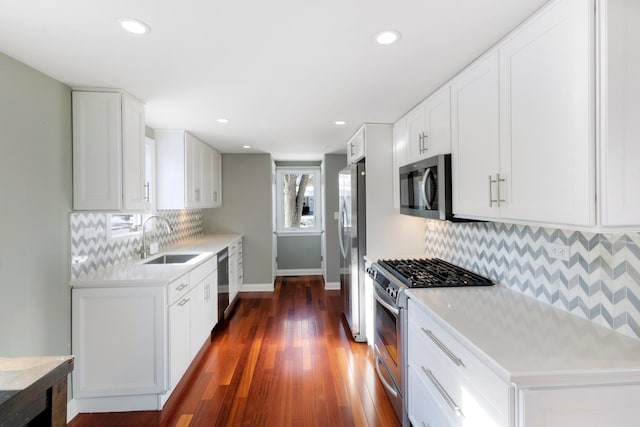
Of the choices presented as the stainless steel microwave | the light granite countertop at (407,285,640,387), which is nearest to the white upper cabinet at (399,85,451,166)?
the stainless steel microwave

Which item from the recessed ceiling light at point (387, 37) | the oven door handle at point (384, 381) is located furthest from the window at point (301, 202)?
the recessed ceiling light at point (387, 37)

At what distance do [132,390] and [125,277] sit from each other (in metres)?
0.78

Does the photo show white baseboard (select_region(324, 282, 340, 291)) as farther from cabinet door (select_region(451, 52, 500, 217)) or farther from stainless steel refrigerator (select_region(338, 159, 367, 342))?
cabinet door (select_region(451, 52, 500, 217))

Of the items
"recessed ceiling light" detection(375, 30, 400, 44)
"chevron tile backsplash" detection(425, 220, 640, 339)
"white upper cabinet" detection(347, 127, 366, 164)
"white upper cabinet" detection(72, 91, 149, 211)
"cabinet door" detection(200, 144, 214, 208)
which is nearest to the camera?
"chevron tile backsplash" detection(425, 220, 640, 339)

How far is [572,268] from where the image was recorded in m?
1.49

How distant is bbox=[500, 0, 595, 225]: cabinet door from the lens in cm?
108

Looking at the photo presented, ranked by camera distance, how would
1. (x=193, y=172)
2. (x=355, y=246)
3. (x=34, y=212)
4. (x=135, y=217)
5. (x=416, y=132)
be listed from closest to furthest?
(x=34, y=212) → (x=416, y=132) → (x=135, y=217) → (x=355, y=246) → (x=193, y=172)

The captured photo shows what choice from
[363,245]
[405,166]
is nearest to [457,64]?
[405,166]

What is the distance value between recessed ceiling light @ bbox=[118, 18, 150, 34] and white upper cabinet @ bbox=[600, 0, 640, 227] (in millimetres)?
1783

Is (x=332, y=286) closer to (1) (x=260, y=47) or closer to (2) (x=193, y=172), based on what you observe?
(2) (x=193, y=172)

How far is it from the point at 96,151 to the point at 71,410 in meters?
1.76

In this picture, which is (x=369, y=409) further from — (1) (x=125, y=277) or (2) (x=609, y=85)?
(2) (x=609, y=85)

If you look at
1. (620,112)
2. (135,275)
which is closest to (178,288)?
(135,275)

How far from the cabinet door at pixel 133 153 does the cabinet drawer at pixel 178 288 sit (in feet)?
2.11
